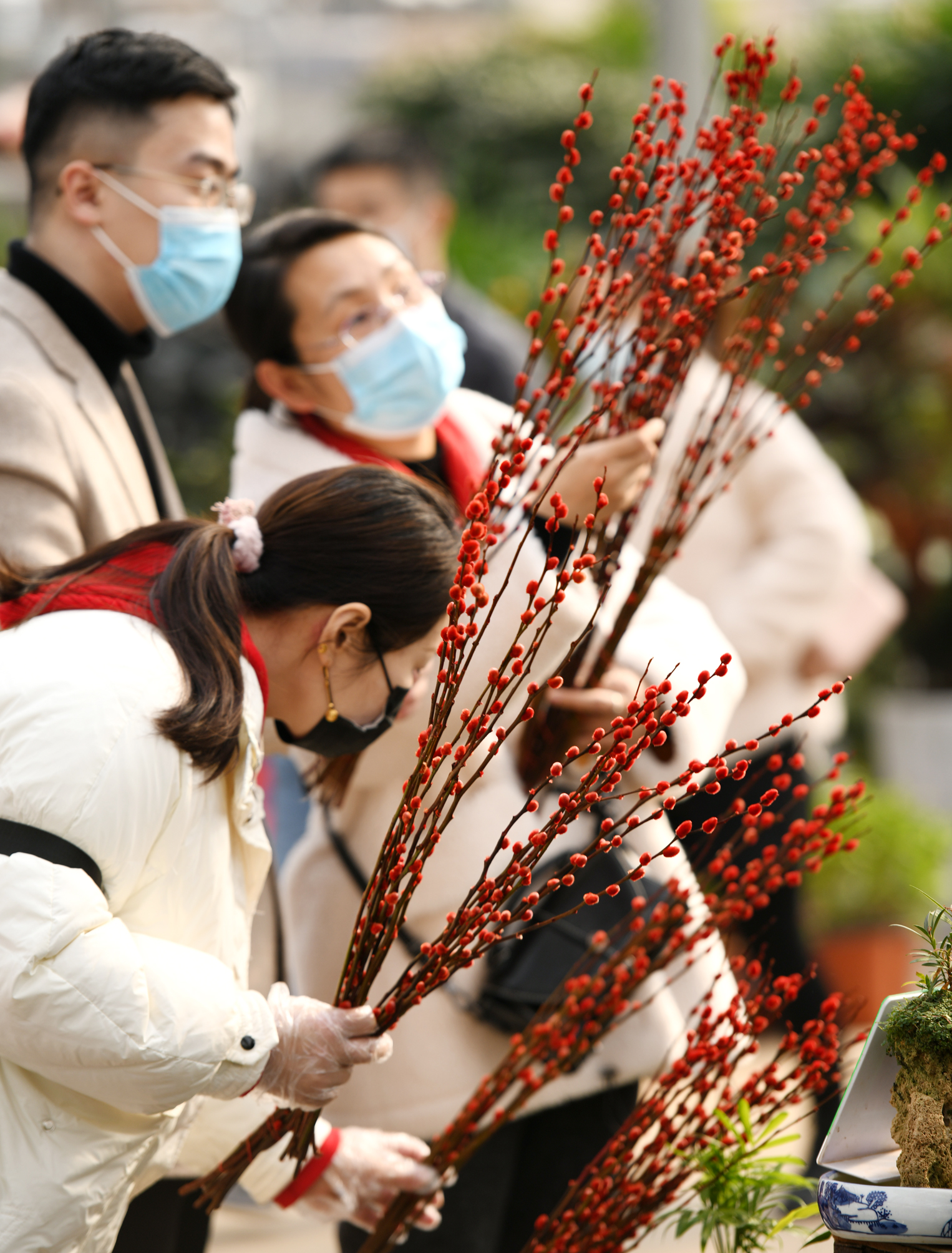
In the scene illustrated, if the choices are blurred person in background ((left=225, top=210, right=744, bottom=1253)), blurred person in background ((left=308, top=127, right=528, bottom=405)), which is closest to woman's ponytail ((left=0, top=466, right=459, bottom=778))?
blurred person in background ((left=225, top=210, right=744, bottom=1253))

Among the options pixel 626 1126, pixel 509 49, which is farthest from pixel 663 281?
pixel 509 49

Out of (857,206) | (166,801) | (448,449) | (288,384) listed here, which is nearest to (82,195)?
(288,384)

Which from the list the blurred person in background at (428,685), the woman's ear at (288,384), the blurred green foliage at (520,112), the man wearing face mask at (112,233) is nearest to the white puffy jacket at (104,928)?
the blurred person in background at (428,685)

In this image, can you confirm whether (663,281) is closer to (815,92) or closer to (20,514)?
(20,514)

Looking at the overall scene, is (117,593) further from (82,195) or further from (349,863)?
(82,195)

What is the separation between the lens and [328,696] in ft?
5.37

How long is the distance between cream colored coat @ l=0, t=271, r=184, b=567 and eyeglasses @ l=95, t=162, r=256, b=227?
0.80 ft

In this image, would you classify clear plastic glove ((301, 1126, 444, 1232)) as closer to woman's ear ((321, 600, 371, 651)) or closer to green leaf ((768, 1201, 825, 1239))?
green leaf ((768, 1201, 825, 1239))

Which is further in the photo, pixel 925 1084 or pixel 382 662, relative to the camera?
pixel 382 662

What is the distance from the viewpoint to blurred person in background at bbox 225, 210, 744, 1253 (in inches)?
75.3

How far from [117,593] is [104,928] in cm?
35

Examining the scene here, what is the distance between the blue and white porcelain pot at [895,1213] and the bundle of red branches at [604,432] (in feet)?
1.25

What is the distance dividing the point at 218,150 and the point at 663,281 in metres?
0.80

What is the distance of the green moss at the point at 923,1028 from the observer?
1.28 meters
